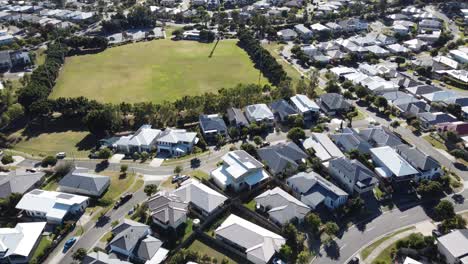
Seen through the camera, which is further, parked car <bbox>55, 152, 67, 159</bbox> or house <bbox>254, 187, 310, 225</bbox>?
parked car <bbox>55, 152, 67, 159</bbox>

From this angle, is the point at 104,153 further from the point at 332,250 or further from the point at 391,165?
the point at 391,165

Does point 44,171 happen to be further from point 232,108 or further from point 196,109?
point 232,108

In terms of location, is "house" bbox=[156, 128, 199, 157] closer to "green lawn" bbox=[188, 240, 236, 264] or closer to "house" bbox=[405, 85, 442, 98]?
"green lawn" bbox=[188, 240, 236, 264]

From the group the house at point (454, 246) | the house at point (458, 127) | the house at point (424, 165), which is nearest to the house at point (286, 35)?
the house at point (458, 127)

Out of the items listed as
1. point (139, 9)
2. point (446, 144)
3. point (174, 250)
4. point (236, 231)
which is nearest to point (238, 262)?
point (236, 231)

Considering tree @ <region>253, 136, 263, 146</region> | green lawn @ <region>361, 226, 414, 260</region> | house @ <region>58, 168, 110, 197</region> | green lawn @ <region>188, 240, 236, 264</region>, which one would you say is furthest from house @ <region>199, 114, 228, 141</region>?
green lawn @ <region>361, 226, 414, 260</region>

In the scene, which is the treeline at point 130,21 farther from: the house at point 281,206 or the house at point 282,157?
the house at point 281,206
